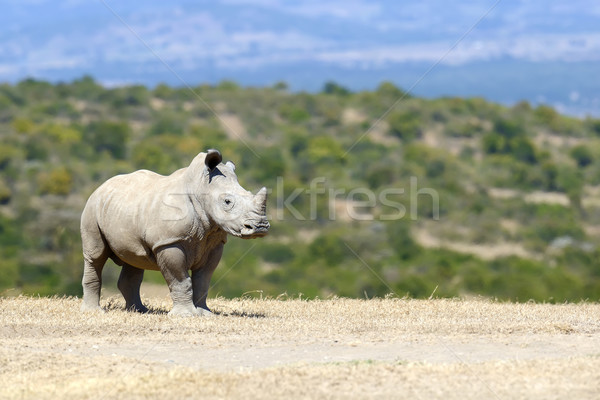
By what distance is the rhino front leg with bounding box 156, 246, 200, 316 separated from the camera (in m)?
14.0

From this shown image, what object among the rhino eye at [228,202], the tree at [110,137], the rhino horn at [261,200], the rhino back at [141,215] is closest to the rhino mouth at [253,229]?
the rhino horn at [261,200]

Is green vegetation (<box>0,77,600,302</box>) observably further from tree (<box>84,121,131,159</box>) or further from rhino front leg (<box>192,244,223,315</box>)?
rhino front leg (<box>192,244,223,315</box>)

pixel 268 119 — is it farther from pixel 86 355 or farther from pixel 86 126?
pixel 86 355

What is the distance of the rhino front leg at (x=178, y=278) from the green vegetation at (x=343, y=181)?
12068 millimetres

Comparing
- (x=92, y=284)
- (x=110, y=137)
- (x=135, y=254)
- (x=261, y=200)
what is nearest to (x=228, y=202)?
(x=261, y=200)

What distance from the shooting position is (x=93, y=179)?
173 feet

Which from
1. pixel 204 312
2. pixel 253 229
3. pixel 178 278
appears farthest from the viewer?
pixel 204 312

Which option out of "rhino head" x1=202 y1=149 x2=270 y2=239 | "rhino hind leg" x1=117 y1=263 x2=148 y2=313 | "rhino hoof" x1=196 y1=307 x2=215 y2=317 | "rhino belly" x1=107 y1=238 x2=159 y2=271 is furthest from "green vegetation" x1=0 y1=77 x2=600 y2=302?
"rhino head" x1=202 y1=149 x2=270 y2=239

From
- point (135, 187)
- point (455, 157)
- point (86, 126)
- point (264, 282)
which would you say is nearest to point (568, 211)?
point (455, 157)

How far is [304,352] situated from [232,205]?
116 inches

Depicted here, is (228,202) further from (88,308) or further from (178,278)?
(88,308)

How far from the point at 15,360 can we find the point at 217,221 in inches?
146

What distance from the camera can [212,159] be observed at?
46.8ft

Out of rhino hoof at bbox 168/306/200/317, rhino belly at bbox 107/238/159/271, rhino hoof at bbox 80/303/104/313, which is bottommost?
rhino hoof at bbox 80/303/104/313
